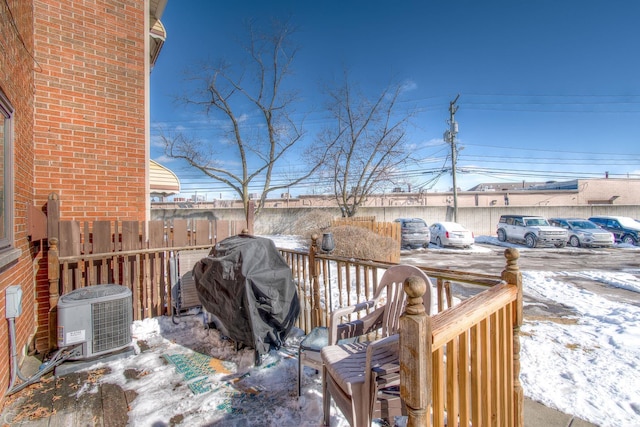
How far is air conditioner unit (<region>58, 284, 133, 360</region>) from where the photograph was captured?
2.81 meters

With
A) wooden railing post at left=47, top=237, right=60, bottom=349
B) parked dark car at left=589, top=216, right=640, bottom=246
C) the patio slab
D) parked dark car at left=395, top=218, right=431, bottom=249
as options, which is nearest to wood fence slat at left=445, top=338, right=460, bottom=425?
the patio slab

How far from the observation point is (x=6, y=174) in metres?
2.62

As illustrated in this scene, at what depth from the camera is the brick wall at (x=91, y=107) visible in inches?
145

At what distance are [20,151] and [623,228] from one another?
2251 centimetres

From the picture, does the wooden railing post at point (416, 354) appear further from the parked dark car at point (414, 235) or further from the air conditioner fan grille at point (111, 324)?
the parked dark car at point (414, 235)

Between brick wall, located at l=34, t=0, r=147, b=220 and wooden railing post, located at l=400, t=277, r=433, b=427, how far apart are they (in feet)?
14.3

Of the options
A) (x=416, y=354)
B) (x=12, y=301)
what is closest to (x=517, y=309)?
(x=416, y=354)

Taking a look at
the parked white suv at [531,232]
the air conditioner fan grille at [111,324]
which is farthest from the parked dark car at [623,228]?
the air conditioner fan grille at [111,324]

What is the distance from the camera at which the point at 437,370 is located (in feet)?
3.96

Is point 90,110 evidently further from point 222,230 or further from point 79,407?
point 79,407

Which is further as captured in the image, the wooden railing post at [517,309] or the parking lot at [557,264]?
the parking lot at [557,264]

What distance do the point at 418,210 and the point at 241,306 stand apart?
64.8 feet

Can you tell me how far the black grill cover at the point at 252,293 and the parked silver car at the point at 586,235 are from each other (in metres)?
16.9

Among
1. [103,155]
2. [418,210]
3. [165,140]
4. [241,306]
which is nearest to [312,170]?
[165,140]
